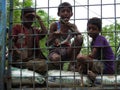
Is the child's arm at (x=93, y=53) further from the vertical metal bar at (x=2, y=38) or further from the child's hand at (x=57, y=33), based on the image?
the vertical metal bar at (x=2, y=38)

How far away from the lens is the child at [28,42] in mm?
3127

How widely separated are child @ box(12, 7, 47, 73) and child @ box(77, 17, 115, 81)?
317 mm

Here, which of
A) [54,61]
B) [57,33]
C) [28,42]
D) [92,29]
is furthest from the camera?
[92,29]

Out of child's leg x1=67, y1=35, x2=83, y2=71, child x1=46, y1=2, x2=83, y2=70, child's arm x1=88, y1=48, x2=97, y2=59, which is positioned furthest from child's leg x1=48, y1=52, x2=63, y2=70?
child's arm x1=88, y1=48, x2=97, y2=59

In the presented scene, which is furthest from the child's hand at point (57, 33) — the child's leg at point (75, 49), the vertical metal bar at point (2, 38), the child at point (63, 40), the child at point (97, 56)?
the vertical metal bar at point (2, 38)

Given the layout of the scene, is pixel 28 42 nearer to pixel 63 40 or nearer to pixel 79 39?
pixel 63 40

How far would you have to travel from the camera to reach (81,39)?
125 inches

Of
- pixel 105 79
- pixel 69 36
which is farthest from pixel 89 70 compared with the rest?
pixel 69 36

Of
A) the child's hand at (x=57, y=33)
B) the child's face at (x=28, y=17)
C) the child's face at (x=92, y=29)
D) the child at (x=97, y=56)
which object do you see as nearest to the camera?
the child at (x=97, y=56)

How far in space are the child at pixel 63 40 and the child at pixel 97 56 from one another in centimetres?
10

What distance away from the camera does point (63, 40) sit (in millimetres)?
3354

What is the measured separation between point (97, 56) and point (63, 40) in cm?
32

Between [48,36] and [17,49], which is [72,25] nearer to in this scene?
[48,36]

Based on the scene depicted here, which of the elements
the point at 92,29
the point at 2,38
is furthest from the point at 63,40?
the point at 2,38
